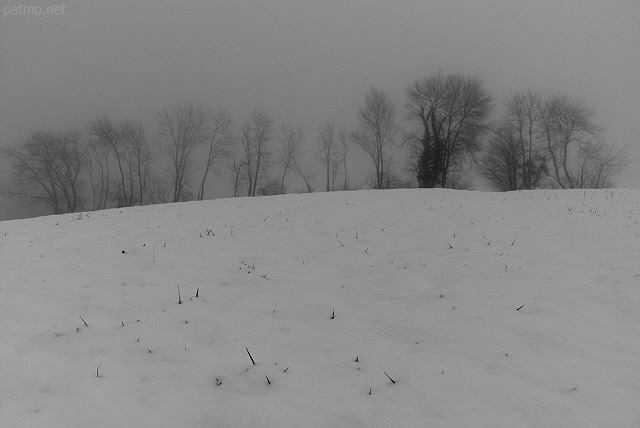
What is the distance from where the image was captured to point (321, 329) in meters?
5.06

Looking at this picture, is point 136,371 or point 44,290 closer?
point 136,371

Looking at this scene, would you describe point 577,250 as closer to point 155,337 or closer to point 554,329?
point 554,329

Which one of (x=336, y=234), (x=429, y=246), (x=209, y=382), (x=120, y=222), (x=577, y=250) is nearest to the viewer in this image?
(x=209, y=382)

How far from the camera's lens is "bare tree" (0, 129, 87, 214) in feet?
132

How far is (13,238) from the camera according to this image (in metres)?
9.78

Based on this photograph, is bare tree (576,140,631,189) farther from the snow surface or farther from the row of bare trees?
the snow surface

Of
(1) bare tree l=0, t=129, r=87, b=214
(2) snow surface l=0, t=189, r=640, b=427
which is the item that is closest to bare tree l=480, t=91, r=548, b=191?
(2) snow surface l=0, t=189, r=640, b=427

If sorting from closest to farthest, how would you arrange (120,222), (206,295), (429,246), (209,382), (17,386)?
1. (17,386)
2. (209,382)
3. (206,295)
4. (429,246)
5. (120,222)

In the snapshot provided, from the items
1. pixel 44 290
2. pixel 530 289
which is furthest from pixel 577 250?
pixel 44 290

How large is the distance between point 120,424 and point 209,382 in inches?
36.3

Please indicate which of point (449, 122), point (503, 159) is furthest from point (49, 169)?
point (503, 159)

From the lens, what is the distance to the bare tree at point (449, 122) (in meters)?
33.1

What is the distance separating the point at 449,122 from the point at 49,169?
49.5 metres

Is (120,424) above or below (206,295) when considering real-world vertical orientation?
below
